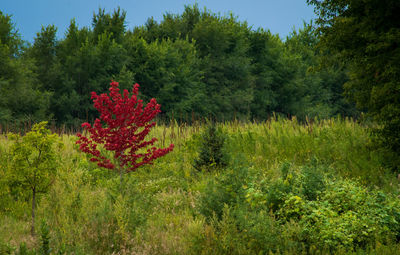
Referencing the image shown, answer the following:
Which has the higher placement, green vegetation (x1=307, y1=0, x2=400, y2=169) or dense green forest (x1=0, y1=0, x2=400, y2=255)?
green vegetation (x1=307, y1=0, x2=400, y2=169)

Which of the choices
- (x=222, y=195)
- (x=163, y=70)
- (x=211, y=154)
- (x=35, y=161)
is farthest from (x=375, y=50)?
(x=163, y=70)

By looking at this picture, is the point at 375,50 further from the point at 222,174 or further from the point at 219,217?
the point at 219,217

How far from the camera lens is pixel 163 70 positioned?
90.1 ft

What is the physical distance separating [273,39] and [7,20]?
26769 millimetres

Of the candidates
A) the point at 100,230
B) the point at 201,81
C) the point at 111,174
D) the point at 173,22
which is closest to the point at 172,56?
the point at 201,81

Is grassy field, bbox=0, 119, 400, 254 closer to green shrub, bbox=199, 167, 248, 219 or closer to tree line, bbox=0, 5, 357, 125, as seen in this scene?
green shrub, bbox=199, 167, 248, 219

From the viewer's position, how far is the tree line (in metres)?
24.5

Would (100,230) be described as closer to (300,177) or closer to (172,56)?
(300,177)

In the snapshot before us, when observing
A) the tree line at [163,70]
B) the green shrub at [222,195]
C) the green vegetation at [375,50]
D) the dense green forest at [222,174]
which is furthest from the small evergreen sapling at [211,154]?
the tree line at [163,70]

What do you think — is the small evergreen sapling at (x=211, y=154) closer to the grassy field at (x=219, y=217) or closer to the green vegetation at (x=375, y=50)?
the grassy field at (x=219, y=217)

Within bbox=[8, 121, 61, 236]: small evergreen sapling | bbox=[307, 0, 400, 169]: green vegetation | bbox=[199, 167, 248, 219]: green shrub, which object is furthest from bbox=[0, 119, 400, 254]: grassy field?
bbox=[307, 0, 400, 169]: green vegetation

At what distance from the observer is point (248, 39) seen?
38812 mm

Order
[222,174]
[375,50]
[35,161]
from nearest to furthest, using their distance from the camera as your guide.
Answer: [35,161], [222,174], [375,50]

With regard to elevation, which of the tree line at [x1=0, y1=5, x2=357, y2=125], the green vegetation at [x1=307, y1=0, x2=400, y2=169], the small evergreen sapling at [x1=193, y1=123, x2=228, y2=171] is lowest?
the small evergreen sapling at [x1=193, y1=123, x2=228, y2=171]
